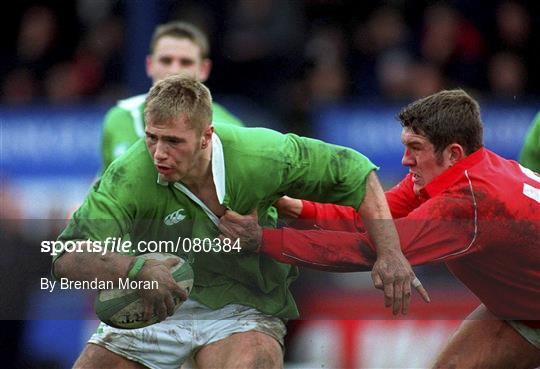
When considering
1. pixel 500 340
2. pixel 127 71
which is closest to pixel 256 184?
pixel 500 340

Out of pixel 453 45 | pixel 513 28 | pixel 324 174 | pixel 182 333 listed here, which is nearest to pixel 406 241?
pixel 324 174

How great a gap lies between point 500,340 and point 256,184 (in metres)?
1.37

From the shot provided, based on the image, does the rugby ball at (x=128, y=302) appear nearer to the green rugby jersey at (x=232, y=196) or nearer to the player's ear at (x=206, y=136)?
the green rugby jersey at (x=232, y=196)

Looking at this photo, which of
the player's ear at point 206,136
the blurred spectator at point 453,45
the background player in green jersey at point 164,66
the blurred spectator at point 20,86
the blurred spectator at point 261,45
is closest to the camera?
the player's ear at point 206,136

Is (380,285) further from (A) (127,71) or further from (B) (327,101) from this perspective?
(A) (127,71)

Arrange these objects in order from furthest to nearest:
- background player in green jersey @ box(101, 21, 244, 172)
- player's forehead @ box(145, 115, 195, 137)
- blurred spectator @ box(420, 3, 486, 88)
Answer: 1. blurred spectator @ box(420, 3, 486, 88)
2. background player in green jersey @ box(101, 21, 244, 172)
3. player's forehead @ box(145, 115, 195, 137)

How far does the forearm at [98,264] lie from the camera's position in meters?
5.71

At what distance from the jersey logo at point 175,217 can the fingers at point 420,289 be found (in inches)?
41.0

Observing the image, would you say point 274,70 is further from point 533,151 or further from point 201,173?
point 201,173

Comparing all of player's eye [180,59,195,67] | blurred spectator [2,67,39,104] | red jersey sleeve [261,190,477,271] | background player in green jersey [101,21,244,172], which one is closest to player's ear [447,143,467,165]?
red jersey sleeve [261,190,477,271]

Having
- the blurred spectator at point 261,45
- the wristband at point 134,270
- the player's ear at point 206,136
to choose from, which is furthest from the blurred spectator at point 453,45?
the wristband at point 134,270

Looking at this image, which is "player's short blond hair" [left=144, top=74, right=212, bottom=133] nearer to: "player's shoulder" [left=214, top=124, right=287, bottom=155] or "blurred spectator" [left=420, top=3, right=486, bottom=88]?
"player's shoulder" [left=214, top=124, right=287, bottom=155]

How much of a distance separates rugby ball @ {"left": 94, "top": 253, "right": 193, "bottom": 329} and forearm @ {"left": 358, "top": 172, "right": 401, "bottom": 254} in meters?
0.81

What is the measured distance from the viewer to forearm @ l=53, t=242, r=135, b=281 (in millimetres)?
5711
